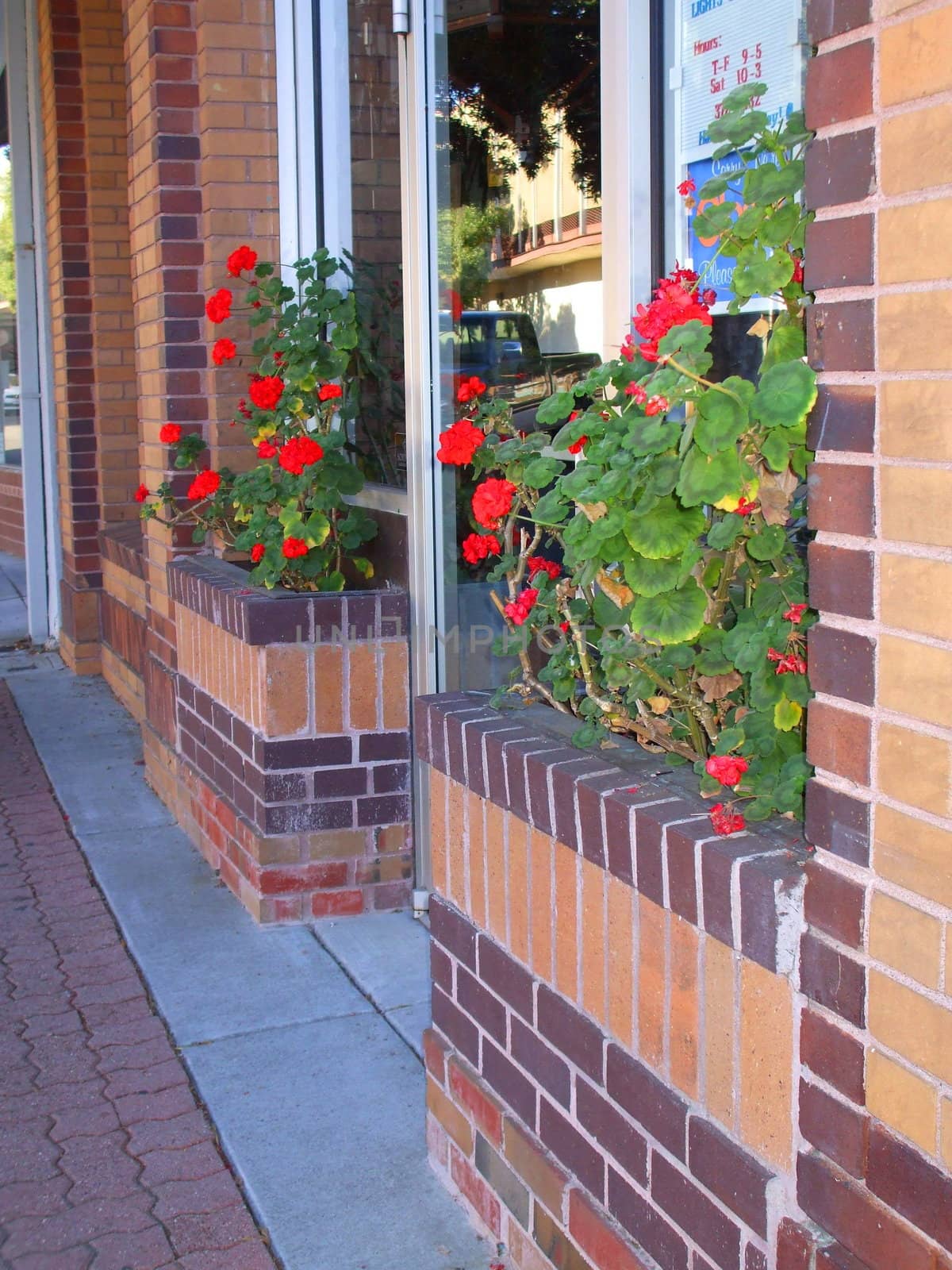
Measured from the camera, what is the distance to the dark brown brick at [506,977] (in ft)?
8.36

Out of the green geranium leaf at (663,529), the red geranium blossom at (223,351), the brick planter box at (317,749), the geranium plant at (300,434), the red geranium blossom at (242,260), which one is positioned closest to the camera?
the green geranium leaf at (663,529)

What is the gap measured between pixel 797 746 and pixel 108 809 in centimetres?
416

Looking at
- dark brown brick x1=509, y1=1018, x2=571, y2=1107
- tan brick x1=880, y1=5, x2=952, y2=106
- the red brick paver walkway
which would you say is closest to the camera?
tan brick x1=880, y1=5, x2=952, y2=106

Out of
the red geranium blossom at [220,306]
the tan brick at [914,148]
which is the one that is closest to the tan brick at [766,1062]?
the tan brick at [914,148]

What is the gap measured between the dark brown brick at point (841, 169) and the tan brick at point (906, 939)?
2.52 ft

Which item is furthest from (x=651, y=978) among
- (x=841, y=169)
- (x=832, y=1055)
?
(x=841, y=169)

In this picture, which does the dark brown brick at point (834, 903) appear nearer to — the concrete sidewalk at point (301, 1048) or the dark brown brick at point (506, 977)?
the dark brown brick at point (506, 977)

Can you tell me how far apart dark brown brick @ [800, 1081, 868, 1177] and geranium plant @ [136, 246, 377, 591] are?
2.85 meters

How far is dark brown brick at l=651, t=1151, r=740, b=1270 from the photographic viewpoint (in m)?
1.96

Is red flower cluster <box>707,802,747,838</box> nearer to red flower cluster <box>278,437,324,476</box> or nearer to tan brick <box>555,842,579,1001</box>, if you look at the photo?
tan brick <box>555,842,579,1001</box>

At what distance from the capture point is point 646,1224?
217cm

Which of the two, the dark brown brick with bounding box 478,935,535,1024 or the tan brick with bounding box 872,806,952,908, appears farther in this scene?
the dark brown brick with bounding box 478,935,535,1024

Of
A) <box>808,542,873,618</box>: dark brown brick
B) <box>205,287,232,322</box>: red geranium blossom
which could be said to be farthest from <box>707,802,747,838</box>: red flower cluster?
<box>205,287,232,322</box>: red geranium blossom

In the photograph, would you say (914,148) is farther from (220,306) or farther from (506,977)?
(220,306)
